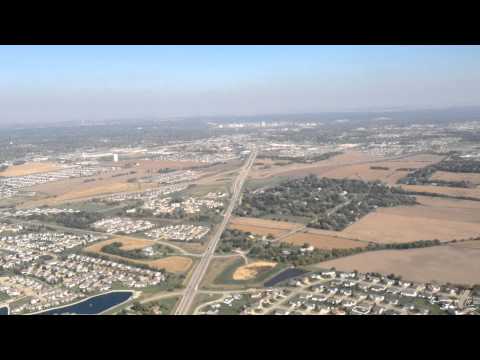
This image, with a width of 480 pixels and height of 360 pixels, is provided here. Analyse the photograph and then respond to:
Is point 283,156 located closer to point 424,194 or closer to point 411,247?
point 424,194

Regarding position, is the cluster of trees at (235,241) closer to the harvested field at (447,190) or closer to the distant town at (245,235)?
the distant town at (245,235)

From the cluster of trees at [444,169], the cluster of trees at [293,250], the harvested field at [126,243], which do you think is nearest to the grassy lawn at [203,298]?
the cluster of trees at [293,250]

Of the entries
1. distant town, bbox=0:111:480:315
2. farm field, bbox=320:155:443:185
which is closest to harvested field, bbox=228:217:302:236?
distant town, bbox=0:111:480:315

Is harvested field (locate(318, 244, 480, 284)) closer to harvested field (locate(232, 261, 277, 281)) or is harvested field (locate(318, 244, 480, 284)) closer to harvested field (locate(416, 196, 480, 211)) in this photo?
harvested field (locate(232, 261, 277, 281))

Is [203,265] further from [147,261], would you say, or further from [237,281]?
[147,261]

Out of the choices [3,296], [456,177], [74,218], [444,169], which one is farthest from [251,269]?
[444,169]
